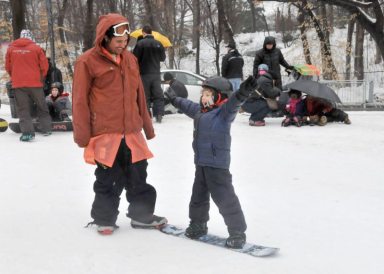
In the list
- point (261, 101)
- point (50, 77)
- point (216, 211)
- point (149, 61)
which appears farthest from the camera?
point (50, 77)

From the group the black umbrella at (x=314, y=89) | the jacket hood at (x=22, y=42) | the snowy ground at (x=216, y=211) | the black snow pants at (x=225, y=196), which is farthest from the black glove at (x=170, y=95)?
the black umbrella at (x=314, y=89)

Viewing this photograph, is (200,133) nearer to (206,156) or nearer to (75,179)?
(206,156)

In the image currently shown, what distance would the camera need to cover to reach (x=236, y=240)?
4051mm

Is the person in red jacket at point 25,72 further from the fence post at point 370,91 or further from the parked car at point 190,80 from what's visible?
the fence post at point 370,91

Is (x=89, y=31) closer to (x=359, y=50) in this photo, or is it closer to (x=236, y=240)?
(x=359, y=50)

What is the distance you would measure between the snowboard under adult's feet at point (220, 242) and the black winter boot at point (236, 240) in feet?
0.11

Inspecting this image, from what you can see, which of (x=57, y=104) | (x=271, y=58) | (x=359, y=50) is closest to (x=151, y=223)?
(x=57, y=104)

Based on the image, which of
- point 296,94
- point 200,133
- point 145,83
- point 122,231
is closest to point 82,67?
point 200,133

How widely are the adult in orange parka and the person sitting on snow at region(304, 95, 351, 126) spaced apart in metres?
6.48

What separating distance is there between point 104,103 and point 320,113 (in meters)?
7.11

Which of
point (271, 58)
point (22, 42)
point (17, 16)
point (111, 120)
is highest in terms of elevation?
point (17, 16)

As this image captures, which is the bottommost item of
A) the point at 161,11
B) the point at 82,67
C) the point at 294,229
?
the point at 294,229

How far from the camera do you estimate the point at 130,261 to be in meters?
3.83

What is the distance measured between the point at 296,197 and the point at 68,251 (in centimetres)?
260
